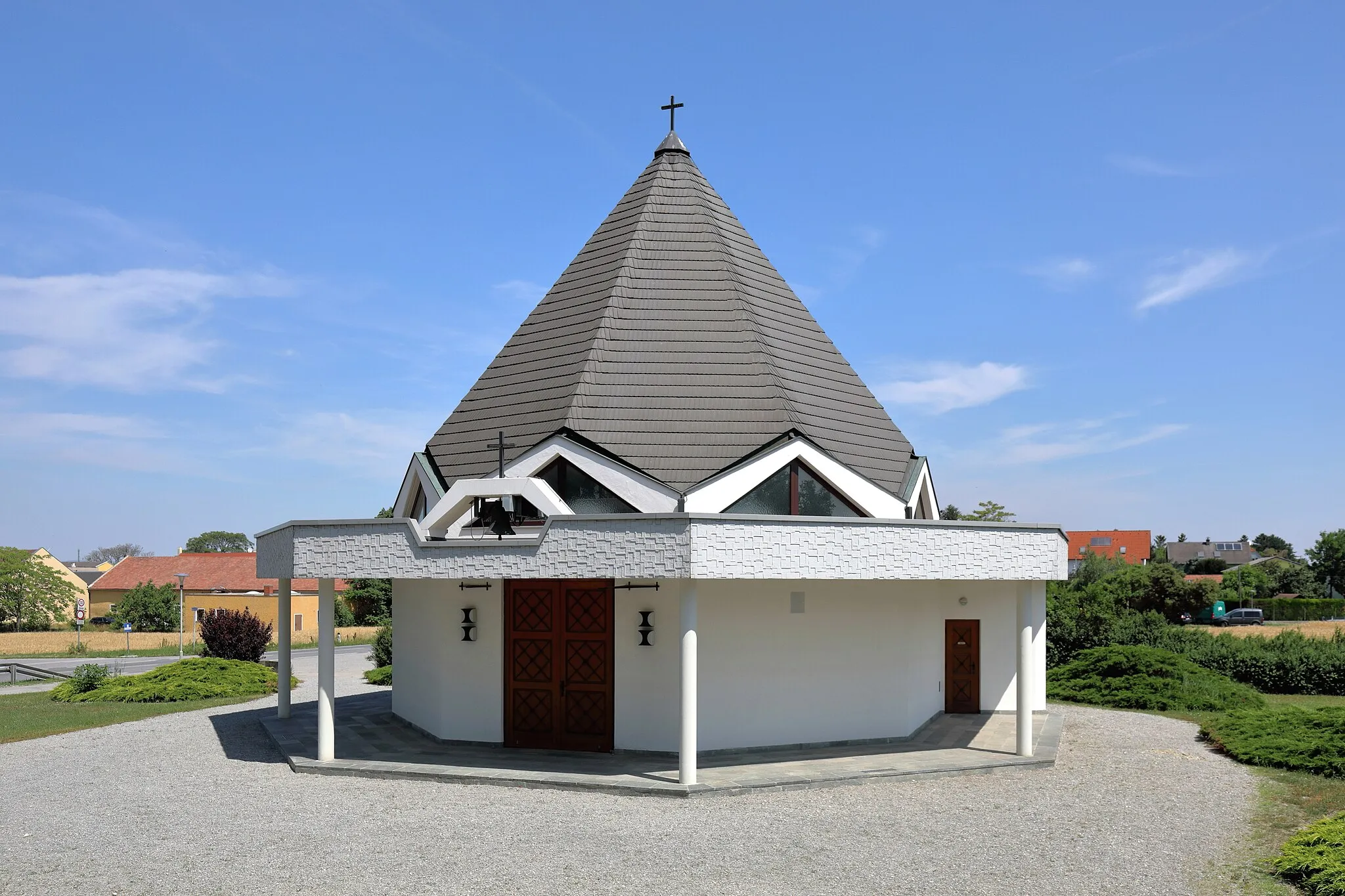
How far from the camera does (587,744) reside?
51.0 ft

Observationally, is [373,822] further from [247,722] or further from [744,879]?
[247,722]

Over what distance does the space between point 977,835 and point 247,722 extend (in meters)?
14.3

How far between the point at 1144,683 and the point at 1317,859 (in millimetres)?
14190

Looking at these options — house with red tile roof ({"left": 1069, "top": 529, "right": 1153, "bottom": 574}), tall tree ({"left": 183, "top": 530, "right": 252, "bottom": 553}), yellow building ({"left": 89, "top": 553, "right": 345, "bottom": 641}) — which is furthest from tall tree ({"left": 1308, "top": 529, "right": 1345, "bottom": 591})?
tall tree ({"left": 183, "top": 530, "right": 252, "bottom": 553})

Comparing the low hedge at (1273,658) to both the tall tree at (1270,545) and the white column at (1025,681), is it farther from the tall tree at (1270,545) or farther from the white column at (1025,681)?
the tall tree at (1270,545)

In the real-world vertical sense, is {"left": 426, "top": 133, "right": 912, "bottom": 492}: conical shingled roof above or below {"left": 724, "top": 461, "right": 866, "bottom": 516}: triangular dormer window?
above

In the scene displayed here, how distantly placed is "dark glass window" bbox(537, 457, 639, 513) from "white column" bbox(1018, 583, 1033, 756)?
6113mm

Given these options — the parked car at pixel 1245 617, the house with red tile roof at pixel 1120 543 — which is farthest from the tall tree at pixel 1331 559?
the parked car at pixel 1245 617

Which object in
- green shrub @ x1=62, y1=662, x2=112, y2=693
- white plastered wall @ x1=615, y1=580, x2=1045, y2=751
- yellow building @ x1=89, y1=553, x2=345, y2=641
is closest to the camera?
white plastered wall @ x1=615, y1=580, x2=1045, y2=751

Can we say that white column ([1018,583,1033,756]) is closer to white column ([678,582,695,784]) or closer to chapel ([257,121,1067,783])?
chapel ([257,121,1067,783])

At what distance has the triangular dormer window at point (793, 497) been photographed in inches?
647

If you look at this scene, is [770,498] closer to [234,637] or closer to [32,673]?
[234,637]

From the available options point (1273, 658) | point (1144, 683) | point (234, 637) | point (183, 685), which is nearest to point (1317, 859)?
point (1144, 683)

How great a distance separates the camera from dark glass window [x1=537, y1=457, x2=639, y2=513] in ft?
53.4
